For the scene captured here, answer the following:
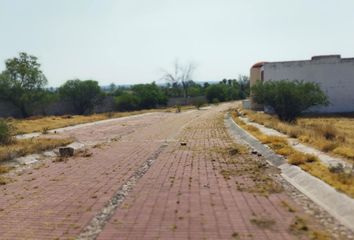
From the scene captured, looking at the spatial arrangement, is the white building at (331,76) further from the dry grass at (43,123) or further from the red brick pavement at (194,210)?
the red brick pavement at (194,210)

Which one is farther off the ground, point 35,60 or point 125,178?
point 35,60

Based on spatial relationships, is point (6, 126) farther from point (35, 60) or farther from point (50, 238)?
point (35, 60)

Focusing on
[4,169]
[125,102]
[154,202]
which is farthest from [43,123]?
[125,102]

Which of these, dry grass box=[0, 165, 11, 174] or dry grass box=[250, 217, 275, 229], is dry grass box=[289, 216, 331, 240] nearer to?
dry grass box=[250, 217, 275, 229]

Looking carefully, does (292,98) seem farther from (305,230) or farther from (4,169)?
(305,230)

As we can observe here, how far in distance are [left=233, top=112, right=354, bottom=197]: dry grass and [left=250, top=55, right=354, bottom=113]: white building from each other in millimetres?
28928

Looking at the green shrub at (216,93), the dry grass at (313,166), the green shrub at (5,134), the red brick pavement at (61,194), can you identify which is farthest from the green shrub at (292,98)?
the green shrub at (216,93)

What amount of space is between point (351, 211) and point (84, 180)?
6.24 meters

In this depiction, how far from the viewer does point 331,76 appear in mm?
43656

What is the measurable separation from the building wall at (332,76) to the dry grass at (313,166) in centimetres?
2896

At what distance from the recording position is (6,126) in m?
18.8

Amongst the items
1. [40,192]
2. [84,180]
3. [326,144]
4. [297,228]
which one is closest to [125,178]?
[84,180]

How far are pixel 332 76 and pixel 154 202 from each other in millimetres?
39104

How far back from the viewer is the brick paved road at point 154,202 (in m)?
6.41
